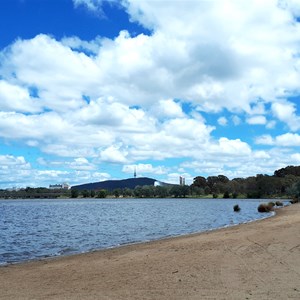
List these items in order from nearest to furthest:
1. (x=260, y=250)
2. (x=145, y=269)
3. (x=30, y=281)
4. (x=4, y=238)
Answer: (x=30, y=281) → (x=145, y=269) → (x=260, y=250) → (x=4, y=238)

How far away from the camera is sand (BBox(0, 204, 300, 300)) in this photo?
34.7 feet

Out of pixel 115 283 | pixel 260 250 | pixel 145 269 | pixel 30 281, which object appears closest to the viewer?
pixel 115 283

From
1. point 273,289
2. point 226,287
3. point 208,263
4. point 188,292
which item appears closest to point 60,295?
point 188,292

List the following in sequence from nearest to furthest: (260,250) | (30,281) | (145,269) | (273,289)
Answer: (273,289) → (30,281) → (145,269) → (260,250)

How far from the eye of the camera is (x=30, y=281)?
14094 millimetres

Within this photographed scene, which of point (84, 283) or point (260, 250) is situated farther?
point (260, 250)

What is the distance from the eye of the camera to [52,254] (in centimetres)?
2434

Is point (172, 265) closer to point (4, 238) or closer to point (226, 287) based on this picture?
point (226, 287)

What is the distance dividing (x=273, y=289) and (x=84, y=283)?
224 inches

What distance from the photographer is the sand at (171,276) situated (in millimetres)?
10578

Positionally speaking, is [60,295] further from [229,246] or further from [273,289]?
[229,246]

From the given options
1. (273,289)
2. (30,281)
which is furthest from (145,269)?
(273,289)

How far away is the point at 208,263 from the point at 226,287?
470cm

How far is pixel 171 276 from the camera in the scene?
13180 mm
